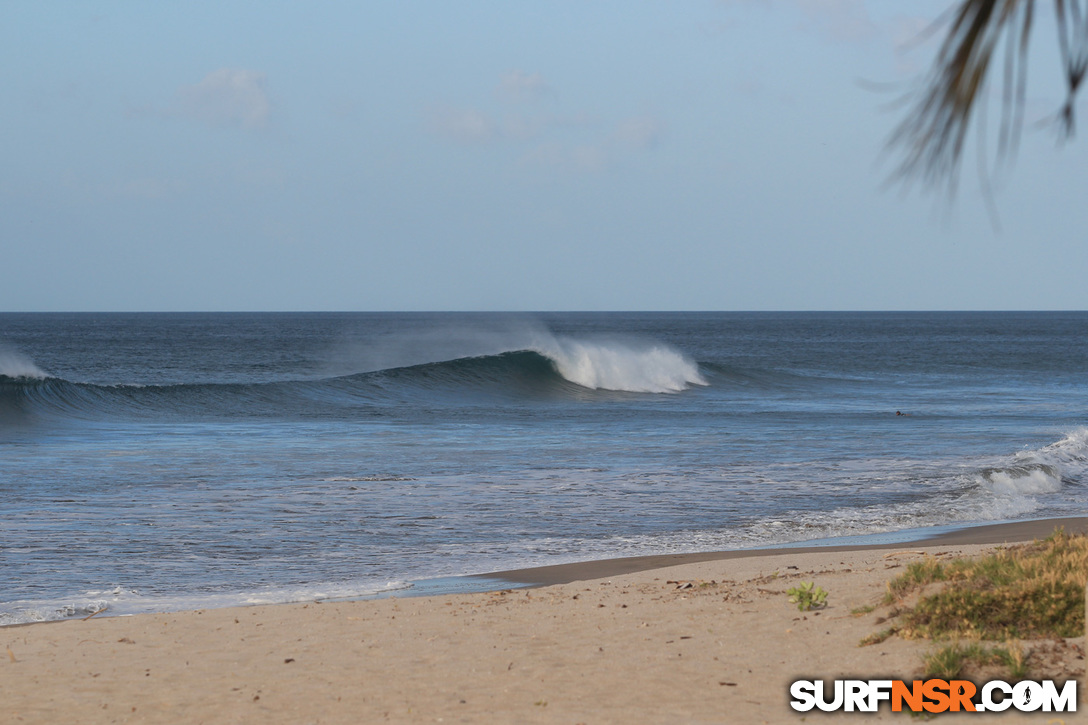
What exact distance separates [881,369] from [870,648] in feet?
148

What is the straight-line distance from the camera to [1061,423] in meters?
22.8

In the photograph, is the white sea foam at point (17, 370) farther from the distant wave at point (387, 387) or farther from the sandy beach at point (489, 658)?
the sandy beach at point (489, 658)

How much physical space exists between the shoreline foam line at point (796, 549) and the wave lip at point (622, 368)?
24053 mm

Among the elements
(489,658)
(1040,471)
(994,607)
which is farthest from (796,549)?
(1040,471)

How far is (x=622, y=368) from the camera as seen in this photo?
36500 mm

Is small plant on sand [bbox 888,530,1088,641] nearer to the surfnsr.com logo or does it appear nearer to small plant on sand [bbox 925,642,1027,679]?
small plant on sand [bbox 925,642,1027,679]

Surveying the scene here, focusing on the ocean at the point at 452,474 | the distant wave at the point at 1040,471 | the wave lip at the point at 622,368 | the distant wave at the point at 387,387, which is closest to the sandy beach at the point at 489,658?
the ocean at the point at 452,474

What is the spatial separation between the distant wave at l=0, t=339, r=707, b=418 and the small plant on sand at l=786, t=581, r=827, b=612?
2048 centimetres

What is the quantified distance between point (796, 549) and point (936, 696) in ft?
17.7

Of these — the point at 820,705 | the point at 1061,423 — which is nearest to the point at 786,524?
the point at 820,705

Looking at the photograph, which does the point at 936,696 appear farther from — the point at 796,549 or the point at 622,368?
the point at 622,368

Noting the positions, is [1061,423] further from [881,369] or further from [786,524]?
[881,369]

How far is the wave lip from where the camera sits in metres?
35.5

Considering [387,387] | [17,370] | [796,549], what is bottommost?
[796,549]
